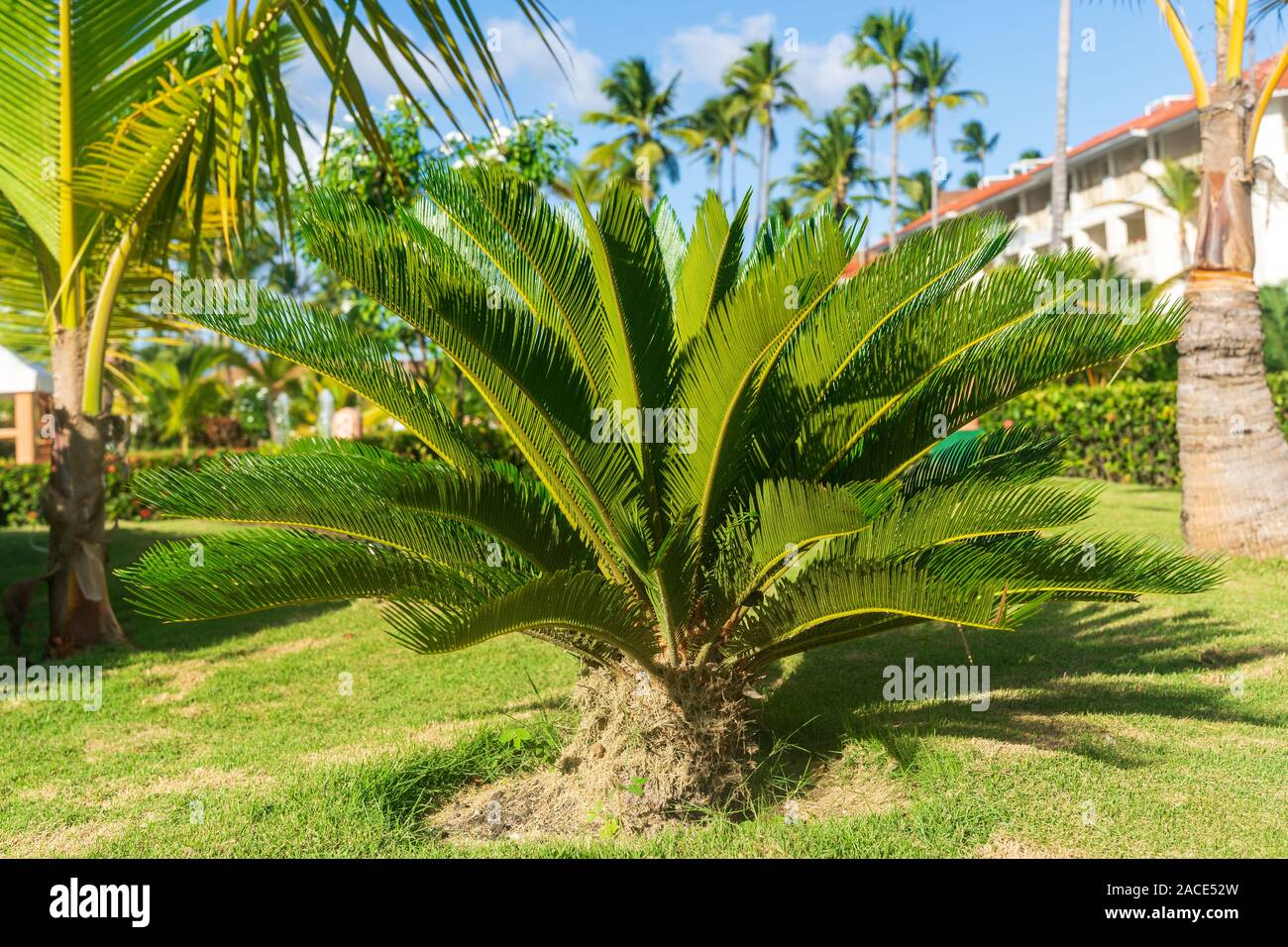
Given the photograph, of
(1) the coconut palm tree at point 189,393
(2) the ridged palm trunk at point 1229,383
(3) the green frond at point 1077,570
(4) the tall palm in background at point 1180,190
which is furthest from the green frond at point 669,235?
(4) the tall palm in background at point 1180,190

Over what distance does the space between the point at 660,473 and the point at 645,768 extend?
1.17 meters

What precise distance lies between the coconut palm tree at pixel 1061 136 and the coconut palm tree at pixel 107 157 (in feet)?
59.6

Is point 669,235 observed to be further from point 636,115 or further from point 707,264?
point 636,115

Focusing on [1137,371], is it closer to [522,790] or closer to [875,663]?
[875,663]

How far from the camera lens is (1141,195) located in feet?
97.7

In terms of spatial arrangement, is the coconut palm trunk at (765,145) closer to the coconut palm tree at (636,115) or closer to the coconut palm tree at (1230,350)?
the coconut palm tree at (636,115)

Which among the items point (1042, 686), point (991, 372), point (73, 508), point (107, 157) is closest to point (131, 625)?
point (73, 508)

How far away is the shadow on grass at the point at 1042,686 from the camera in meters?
4.63

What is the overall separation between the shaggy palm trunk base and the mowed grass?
0.15 meters

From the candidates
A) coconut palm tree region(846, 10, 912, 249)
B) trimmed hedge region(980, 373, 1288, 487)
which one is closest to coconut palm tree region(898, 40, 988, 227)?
coconut palm tree region(846, 10, 912, 249)

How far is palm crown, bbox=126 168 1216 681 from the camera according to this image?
3.36 m

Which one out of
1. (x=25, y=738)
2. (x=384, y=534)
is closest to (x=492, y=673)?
(x=25, y=738)

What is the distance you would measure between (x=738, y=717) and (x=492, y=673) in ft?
8.94
